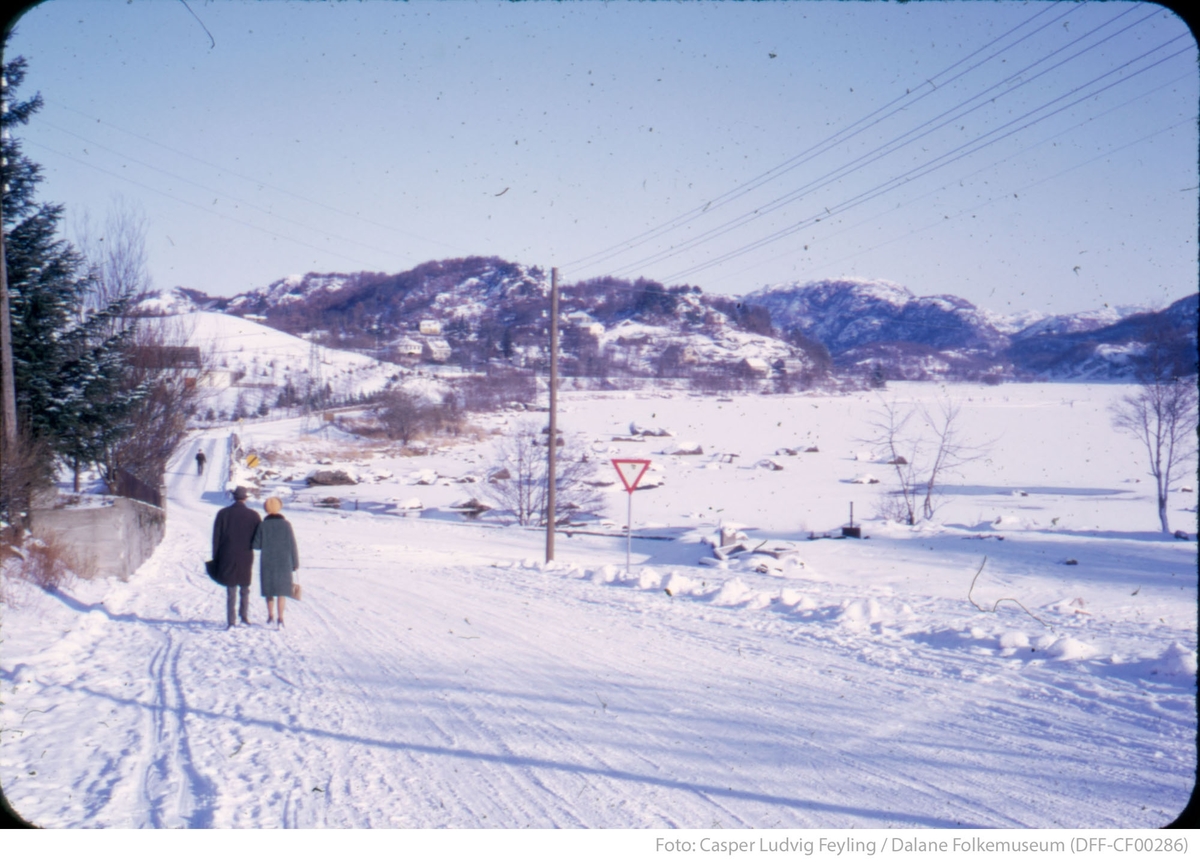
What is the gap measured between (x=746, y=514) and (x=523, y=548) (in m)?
13.4

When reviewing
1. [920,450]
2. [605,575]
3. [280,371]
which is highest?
[280,371]

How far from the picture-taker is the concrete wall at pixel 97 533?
11.4 metres

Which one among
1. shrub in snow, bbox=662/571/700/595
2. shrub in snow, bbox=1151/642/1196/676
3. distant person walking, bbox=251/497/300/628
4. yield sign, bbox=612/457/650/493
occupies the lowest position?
shrub in snow, bbox=662/571/700/595

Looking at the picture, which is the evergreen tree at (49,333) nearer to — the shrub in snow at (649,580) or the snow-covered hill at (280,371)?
the shrub in snow at (649,580)

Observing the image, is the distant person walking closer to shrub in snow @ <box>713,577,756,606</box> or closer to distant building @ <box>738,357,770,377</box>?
shrub in snow @ <box>713,577,756,606</box>

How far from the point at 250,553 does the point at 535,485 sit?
26.3 meters

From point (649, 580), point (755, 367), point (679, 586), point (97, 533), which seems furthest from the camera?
point (755, 367)

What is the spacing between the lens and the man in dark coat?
902cm

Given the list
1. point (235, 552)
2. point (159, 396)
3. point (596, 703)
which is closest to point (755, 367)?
point (159, 396)

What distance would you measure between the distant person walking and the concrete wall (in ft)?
13.3

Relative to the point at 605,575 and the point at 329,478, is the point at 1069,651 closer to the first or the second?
the point at 605,575

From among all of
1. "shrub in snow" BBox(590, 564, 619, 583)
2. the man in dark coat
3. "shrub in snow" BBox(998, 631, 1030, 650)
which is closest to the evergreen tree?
the man in dark coat

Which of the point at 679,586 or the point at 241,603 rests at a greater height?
the point at 241,603

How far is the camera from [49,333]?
13.7 meters
